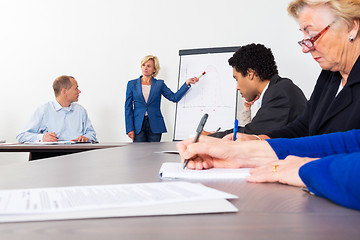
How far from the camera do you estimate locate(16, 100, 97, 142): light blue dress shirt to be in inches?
127

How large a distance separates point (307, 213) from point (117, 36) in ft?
16.5

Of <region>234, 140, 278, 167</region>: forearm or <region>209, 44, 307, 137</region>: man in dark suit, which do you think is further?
<region>209, 44, 307, 137</region>: man in dark suit

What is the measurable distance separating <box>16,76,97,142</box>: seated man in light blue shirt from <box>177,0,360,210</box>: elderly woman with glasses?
2.30 m

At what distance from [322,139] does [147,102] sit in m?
3.81

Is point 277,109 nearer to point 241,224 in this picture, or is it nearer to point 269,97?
point 269,97

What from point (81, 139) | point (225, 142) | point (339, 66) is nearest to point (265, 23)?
point (81, 139)

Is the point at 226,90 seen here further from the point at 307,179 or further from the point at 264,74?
the point at 307,179

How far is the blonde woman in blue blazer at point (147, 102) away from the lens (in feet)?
15.1

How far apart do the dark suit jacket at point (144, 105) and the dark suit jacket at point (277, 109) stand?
98.1 inches

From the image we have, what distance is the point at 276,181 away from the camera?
71cm

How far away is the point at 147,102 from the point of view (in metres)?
4.66

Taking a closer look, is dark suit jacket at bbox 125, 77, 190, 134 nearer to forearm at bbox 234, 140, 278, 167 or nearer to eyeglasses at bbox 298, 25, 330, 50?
eyeglasses at bbox 298, 25, 330, 50

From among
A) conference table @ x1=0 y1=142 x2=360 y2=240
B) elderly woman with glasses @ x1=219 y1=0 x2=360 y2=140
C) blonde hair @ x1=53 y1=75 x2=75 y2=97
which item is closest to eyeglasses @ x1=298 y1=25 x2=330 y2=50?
elderly woman with glasses @ x1=219 y1=0 x2=360 y2=140

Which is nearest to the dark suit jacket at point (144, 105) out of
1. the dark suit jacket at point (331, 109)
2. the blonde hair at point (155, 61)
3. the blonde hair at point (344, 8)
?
the blonde hair at point (155, 61)
